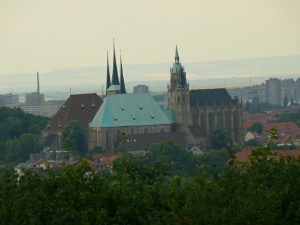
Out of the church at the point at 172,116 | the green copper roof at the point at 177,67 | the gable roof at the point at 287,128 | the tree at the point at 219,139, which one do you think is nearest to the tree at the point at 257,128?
the gable roof at the point at 287,128

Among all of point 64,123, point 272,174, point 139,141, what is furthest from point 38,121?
point 272,174

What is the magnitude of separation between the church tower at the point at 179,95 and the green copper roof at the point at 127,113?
1146 mm

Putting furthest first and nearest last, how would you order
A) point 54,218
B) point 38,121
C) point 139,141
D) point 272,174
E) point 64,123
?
point 38,121 < point 64,123 < point 139,141 < point 272,174 < point 54,218

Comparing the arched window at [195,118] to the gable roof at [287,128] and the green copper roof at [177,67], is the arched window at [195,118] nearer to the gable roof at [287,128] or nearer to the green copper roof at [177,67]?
the green copper roof at [177,67]

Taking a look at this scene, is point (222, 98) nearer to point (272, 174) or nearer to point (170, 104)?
point (170, 104)

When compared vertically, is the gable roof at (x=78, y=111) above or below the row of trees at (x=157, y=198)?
above

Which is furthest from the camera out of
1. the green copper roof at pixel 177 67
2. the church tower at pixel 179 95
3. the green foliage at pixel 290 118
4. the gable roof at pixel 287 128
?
the green foliage at pixel 290 118

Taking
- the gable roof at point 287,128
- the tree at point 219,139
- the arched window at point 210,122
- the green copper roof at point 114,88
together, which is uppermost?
the green copper roof at point 114,88

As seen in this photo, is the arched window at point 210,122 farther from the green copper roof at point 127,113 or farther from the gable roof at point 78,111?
the gable roof at point 78,111

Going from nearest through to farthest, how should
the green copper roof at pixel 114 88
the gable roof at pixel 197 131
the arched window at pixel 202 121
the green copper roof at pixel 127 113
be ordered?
the gable roof at pixel 197 131, the green copper roof at pixel 127 113, the arched window at pixel 202 121, the green copper roof at pixel 114 88

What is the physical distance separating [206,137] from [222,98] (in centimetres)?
809

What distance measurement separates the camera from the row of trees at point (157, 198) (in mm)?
40281

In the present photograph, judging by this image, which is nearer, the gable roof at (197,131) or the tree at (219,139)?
the tree at (219,139)

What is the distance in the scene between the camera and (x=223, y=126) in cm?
13912
